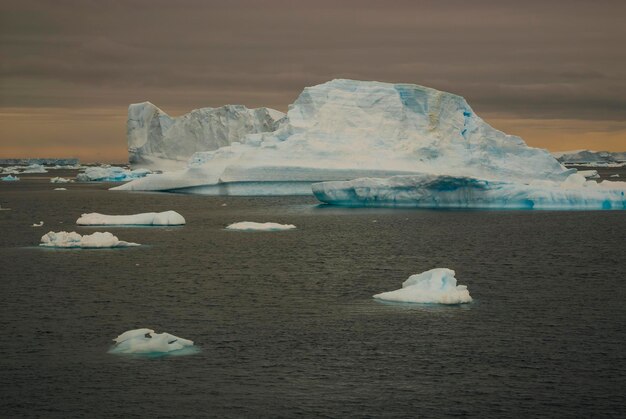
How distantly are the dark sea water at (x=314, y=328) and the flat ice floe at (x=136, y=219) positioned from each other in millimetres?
5406

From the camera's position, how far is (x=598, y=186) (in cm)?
5678

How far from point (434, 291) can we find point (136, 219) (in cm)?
2553

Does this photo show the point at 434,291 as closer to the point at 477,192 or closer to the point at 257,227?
the point at 257,227

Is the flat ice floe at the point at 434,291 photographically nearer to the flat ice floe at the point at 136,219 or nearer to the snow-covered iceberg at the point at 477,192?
the flat ice floe at the point at 136,219

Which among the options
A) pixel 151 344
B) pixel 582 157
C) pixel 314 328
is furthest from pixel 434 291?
pixel 582 157

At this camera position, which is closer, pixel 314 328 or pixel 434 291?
pixel 314 328

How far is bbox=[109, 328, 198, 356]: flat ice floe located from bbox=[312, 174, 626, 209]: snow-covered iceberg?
3666 centimetres

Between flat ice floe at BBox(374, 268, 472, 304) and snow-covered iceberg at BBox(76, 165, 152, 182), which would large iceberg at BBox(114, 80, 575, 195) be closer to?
flat ice floe at BBox(374, 268, 472, 304)

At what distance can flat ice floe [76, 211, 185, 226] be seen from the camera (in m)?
46.5

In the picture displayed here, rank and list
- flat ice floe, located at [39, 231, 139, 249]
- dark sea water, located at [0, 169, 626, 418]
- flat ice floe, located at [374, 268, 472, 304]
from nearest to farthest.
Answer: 1. dark sea water, located at [0, 169, 626, 418]
2. flat ice floe, located at [374, 268, 472, 304]
3. flat ice floe, located at [39, 231, 139, 249]

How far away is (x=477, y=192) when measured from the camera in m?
57.0

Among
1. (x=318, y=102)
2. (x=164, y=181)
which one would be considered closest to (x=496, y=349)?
(x=318, y=102)

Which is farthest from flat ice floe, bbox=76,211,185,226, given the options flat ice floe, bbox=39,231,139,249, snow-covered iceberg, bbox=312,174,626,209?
snow-covered iceberg, bbox=312,174,626,209

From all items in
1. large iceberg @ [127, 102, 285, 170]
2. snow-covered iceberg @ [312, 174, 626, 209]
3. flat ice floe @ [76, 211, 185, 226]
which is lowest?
flat ice floe @ [76, 211, 185, 226]
